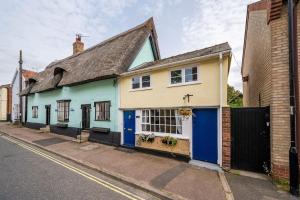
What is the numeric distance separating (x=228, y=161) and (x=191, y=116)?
2.41 metres

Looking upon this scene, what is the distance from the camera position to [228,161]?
760 centimetres

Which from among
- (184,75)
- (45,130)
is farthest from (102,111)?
(45,130)

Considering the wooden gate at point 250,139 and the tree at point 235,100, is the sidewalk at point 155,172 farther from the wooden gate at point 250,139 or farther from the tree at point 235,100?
the tree at point 235,100

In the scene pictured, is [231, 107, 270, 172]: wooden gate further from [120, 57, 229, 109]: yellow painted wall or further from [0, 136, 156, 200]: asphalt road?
[0, 136, 156, 200]: asphalt road

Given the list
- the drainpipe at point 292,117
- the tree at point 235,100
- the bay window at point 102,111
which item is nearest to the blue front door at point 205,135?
the drainpipe at point 292,117

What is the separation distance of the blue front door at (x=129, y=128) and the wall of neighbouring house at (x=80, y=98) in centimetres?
79

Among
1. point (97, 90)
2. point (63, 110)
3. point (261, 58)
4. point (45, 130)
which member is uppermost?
point (261, 58)

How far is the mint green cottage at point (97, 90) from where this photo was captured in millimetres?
12211

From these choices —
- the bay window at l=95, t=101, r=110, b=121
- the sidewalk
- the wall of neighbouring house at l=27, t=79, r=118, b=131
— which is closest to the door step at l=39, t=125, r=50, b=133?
the wall of neighbouring house at l=27, t=79, r=118, b=131

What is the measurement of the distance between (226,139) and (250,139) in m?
0.88

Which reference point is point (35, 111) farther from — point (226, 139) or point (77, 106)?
point (226, 139)

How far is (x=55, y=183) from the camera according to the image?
238 inches

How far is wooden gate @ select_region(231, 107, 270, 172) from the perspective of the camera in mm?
7113

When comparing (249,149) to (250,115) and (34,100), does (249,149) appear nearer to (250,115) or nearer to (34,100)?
(250,115)
